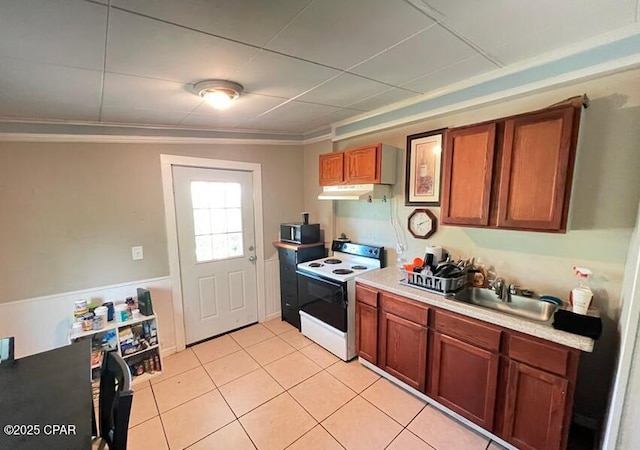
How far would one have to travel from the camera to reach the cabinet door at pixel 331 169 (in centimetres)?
293

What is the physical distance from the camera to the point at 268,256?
11.8ft

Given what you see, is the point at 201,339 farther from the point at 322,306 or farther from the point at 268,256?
the point at 322,306

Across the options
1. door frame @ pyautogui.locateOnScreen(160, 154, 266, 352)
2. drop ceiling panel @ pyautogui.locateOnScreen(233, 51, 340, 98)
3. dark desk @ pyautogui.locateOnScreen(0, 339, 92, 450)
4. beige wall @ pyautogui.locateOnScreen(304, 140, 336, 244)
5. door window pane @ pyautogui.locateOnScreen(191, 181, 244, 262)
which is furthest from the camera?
beige wall @ pyautogui.locateOnScreen(304, 140, 336, 244)

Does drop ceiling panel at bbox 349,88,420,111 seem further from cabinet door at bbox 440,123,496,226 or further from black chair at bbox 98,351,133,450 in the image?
black chair at bbox 98,351,133,450

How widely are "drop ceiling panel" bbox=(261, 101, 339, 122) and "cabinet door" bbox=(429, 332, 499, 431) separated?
2123mm

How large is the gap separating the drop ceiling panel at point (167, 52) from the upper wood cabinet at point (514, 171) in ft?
5.16

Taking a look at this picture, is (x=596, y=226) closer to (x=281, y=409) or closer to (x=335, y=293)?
(x=335, y=293)

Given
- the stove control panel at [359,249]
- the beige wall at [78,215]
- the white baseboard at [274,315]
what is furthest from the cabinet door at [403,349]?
the beige wall at [78,215]

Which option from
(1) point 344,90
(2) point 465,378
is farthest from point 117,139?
(2) point 465,378

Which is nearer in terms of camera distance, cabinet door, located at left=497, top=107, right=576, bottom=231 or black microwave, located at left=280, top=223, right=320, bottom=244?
cabinet door, located at left=497, top=107, right=576, bottom=231

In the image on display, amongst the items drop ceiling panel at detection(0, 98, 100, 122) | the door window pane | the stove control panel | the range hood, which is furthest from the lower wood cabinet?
drop ceiling panel at detection(0, 98, 100, 122)

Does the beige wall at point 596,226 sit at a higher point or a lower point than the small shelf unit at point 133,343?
higher

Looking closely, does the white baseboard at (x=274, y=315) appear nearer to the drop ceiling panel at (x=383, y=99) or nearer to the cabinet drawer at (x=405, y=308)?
the cabinet drawer at (x=405, y=308)

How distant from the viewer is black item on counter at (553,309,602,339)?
1418 millimetres
